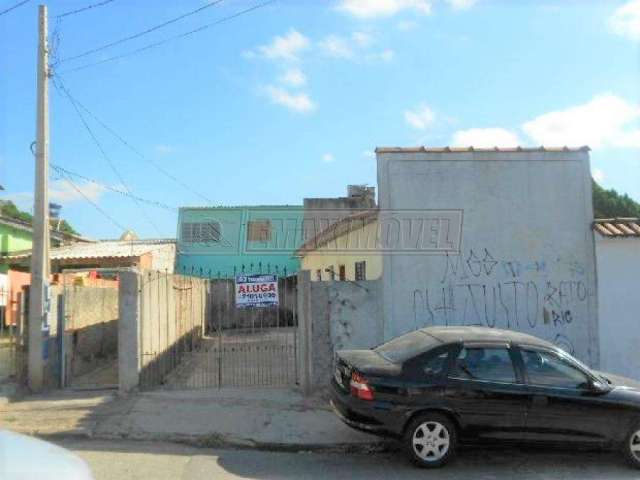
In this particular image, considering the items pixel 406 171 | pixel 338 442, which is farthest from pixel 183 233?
pixel 338 442

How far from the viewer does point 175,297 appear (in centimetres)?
1424

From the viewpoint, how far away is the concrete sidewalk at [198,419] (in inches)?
297

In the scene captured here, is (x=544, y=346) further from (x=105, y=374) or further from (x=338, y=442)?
(x=105, y=374)

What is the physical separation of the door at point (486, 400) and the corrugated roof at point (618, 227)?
4631mm

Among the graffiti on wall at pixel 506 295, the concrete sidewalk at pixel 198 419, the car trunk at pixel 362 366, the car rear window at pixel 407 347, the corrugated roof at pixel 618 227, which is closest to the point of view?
the car trunk at pixel 362 366

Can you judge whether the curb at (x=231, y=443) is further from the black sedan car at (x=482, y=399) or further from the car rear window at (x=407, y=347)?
the car rear window at (x=407, y=347)

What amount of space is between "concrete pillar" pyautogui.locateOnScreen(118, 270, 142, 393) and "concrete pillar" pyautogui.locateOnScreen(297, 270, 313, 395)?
2.58 m

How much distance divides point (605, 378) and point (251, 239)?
22.9 meters

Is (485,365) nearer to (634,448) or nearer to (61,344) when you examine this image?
(634,448)

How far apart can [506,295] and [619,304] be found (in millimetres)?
1992

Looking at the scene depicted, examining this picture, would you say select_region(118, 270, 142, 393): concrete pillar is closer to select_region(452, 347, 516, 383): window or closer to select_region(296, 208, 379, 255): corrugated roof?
select_region(296, 208, 379, 255): corrugated roof

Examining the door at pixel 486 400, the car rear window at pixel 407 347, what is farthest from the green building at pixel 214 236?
the door at pixel 486 400

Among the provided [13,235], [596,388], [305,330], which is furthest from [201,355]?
[13,235]

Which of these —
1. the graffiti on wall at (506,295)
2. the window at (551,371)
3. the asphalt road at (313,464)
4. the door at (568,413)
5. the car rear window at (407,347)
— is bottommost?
the asphalt road at (313,464)
